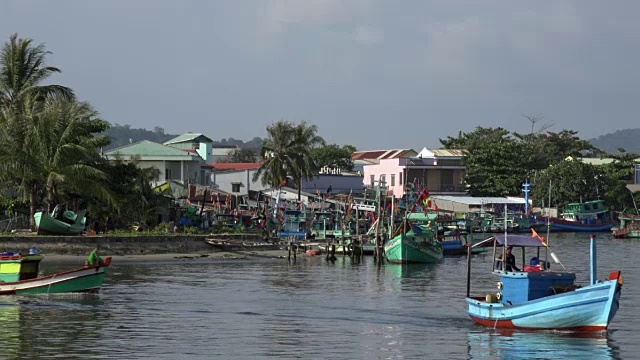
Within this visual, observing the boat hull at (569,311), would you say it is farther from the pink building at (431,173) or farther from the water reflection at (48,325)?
the pink building at (431,173)

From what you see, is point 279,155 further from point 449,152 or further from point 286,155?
point 449,152

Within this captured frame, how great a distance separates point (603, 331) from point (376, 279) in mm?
22633

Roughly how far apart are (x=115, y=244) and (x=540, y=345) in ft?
116

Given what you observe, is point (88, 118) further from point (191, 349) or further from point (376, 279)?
point (191, 349)

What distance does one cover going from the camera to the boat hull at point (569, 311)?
30.4 metres

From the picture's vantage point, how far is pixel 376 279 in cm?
5338

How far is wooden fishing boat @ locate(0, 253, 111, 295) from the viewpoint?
39.5 metres

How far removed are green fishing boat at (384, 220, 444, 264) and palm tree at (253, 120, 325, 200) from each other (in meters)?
37.7

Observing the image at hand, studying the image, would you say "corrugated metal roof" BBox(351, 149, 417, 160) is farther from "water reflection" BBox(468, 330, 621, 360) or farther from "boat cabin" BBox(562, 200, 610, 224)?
"water reflection" BBox(468, 330, 621, 360)

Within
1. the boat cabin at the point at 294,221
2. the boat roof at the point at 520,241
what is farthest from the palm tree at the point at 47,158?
the boat roof at the point at 520,241

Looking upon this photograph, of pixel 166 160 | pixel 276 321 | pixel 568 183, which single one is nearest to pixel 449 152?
pixel 568 183

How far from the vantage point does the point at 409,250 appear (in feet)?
210

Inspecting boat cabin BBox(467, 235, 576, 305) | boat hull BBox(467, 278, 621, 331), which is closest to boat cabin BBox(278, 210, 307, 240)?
boat cabin BBox(467, 235, 576, 305)

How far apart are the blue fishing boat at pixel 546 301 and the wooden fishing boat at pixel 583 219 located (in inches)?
3497
